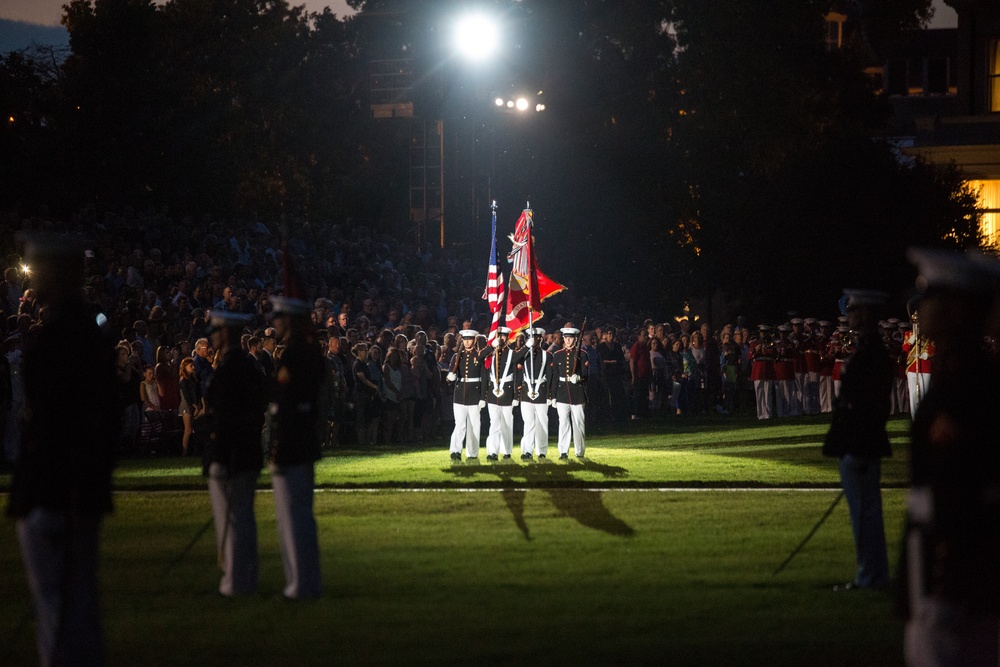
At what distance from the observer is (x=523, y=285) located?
88.1 ft

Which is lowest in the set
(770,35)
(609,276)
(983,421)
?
(983,421)

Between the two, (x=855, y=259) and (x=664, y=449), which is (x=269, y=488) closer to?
(x=664, y=449)

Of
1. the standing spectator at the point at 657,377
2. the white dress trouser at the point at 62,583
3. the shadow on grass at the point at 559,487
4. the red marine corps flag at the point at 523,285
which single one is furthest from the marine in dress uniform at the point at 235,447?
the standing spectator at the point at 657,377

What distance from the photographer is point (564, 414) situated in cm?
2633

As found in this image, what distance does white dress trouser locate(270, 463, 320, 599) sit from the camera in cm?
1169

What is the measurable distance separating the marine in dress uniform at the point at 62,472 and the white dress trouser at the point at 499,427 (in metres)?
18.2

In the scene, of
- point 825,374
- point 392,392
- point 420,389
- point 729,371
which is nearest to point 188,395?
point 392,392

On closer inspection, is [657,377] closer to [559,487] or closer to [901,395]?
[901,395]

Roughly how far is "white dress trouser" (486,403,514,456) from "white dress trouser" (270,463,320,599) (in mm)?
14035

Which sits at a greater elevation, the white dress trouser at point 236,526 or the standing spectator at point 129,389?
the standing spectator at point 129,389

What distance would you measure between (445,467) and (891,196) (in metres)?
37.4

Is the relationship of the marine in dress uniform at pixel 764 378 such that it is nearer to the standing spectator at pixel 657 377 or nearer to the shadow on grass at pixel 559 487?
the standing spectator at pixel 657 377

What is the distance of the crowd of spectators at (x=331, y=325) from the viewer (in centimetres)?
2550

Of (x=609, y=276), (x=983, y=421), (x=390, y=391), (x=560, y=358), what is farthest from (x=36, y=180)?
(x=983, y=421)
